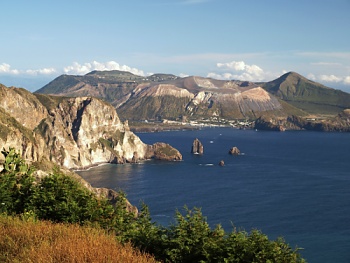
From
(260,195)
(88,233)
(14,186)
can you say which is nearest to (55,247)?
(88,233)

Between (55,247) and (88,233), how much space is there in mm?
2907

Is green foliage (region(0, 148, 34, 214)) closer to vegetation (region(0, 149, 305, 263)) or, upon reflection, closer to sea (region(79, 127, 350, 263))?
vegetation (region(0, 149, 305, 263))

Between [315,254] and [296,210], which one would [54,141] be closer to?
[296,210]

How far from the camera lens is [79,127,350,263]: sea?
91869mm

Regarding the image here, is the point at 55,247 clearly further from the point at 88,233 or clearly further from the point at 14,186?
the point at 14,186

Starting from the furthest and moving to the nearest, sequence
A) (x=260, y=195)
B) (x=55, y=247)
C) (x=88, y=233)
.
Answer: (x=260, y=195), (x=88, y=233), (x=55, y=247)

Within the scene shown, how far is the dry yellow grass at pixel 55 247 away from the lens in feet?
54.3

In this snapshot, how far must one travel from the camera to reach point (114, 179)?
525ft

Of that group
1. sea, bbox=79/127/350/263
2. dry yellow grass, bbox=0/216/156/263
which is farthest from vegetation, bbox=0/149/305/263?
sea, bbox=79/127/350/263

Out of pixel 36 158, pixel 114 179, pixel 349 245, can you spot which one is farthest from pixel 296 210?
pixel 36 158

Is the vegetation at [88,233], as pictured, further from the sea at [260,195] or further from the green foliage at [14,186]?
the sea at [260,195]

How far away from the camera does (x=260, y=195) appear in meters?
129

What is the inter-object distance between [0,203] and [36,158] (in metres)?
119

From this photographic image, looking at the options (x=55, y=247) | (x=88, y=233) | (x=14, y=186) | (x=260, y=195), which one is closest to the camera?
(x=55, y=247)
